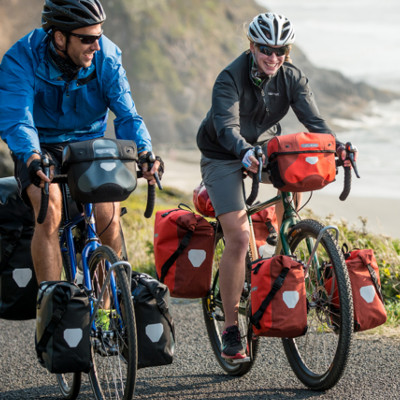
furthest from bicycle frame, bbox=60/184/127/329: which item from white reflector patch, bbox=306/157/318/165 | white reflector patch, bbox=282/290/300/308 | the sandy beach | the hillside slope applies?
the hillside slope

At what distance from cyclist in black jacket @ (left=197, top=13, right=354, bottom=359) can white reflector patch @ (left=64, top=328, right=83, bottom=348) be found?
3.94 ft

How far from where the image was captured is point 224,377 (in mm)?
5387

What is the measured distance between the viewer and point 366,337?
237 inches

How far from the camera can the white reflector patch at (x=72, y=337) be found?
420 cm

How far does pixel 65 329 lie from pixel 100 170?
825 millimetres

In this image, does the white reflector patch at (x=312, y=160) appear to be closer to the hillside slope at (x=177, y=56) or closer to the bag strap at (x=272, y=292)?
the bag strap at (x=272, y=292)

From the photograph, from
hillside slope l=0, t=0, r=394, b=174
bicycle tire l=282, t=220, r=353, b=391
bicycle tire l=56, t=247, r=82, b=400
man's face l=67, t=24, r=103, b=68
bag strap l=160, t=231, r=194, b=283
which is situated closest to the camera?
bicycle tire l=282, t=220, r=353, b=391

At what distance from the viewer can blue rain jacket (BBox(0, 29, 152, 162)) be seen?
15.2 ft

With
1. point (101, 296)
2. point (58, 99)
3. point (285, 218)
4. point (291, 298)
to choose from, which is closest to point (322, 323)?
point (291, 298)

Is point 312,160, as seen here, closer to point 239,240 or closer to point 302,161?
point 302,161

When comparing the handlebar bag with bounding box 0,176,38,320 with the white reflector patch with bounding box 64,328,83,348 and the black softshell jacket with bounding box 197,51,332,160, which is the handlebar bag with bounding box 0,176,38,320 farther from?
the black softshell jacket with bounding box 197,51,332,160

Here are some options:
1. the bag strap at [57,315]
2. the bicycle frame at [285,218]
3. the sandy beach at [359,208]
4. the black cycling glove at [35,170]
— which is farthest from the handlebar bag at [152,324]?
the sandy beach at [359,208]

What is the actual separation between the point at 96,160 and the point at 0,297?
1.23 m

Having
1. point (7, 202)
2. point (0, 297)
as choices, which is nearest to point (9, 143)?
point (7, 202)
